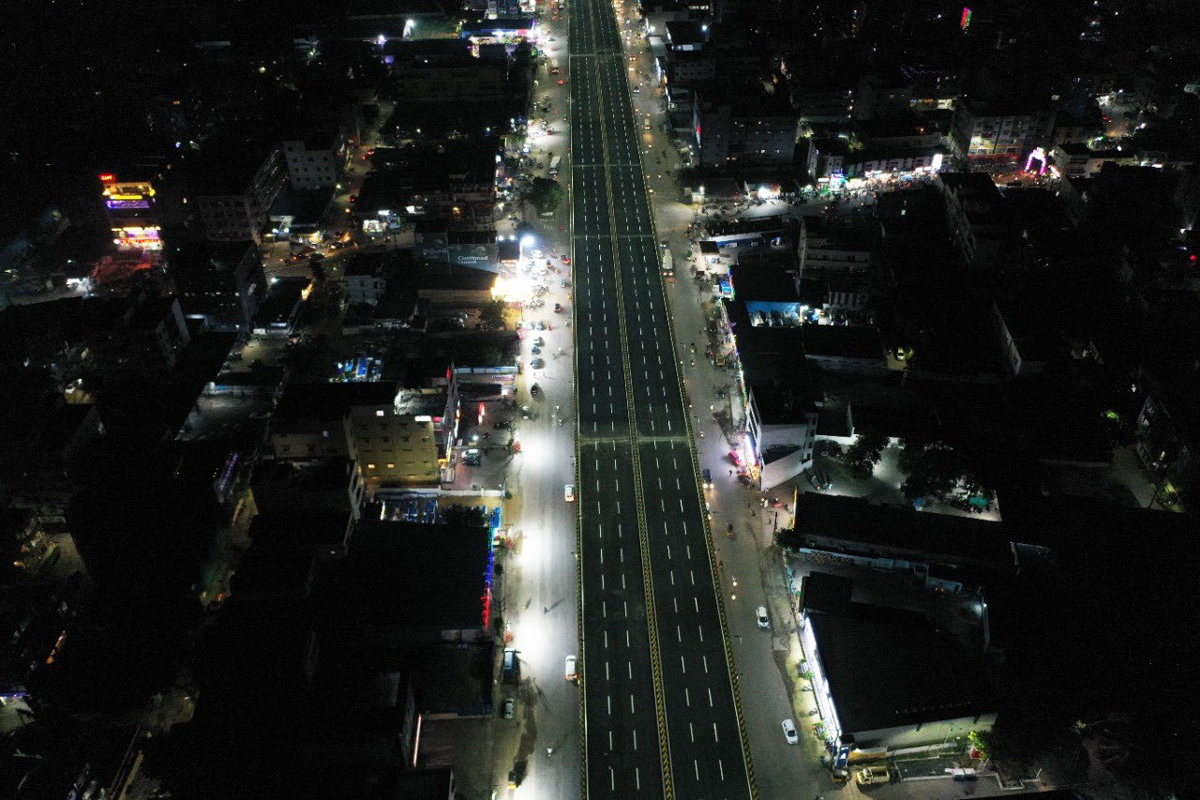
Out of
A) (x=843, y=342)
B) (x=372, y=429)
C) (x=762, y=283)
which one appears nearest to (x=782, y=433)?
(x=843, y=342)

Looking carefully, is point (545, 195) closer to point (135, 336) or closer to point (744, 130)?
point (744, 130)

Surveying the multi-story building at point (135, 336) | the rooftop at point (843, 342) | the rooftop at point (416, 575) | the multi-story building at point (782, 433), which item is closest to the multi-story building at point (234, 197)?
the multi-story building at point (135, 336)

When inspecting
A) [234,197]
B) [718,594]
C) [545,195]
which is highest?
[234,197]

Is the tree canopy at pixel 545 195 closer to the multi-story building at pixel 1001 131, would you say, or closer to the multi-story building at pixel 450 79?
the multi-story building at pixel 450 79

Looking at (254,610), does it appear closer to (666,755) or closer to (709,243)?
(666,755)

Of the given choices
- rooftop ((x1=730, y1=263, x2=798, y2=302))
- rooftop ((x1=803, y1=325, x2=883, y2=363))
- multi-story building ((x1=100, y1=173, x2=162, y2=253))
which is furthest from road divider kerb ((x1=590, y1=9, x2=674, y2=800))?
multi-story building ((x1=100, y1=173, x2=162, y2=253))

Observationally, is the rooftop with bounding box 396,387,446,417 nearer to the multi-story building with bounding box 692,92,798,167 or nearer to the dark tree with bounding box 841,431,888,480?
the dark tree with bounding box 841,431,888,480
